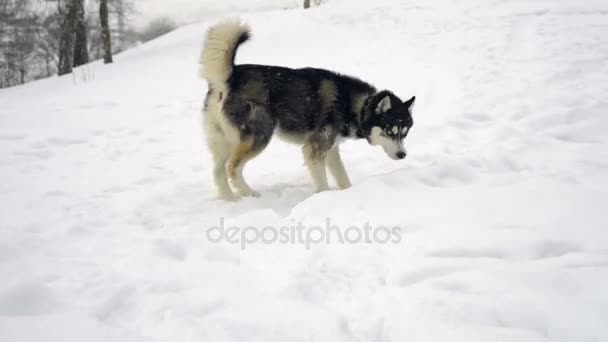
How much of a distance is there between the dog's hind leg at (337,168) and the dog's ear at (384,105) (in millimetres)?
696

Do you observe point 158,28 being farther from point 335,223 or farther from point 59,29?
point 335,223

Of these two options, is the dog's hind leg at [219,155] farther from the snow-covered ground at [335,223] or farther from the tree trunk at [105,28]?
the tree trunk at [105,28]

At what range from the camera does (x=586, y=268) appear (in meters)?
2.22

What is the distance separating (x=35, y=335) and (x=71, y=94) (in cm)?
964

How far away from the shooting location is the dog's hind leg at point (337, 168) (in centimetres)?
491

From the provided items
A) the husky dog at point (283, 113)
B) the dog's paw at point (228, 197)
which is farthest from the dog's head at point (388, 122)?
the dog's paw at point (228, 197)

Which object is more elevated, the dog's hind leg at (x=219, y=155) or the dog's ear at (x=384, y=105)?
the dog's ear at (x=384, y=105)

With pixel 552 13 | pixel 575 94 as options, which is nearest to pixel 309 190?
pixel 575 94

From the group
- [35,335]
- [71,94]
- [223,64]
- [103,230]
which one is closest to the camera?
[35,335]

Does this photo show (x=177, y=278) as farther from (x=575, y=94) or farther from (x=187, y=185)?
(x=575, y=94)

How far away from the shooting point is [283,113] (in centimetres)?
470

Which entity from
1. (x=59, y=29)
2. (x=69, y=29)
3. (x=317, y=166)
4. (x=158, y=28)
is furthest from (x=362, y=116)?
(x=158, y=28)

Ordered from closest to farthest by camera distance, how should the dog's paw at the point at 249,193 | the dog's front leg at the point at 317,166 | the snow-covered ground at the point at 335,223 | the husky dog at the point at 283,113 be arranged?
the snow-covered ground at the point at 335,223
the husky dog at the point at 283,113
the dog's paw at the point at 249,193
the dog's front leg at the point at 317,166

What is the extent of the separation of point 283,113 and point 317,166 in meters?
0.75
